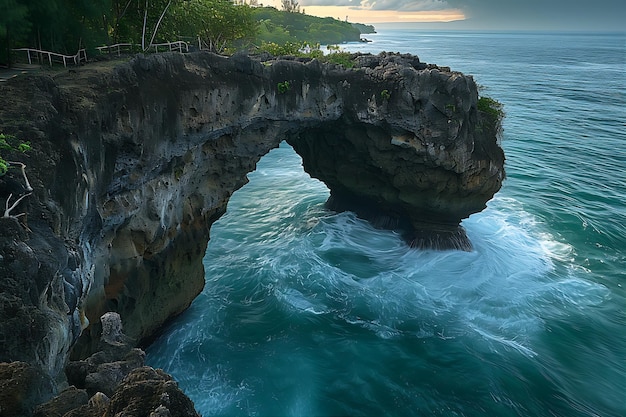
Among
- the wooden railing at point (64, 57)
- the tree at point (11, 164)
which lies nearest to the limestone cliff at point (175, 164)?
the tree at point (11, 164)

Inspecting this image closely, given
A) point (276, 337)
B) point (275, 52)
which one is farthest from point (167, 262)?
point (275, 52)

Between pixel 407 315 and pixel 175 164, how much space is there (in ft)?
40.0

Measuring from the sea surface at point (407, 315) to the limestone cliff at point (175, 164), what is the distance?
229cm

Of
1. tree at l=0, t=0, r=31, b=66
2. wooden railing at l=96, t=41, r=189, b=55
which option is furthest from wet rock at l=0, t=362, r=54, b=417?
wooden railing at l=96, t=41, r=189, b=55

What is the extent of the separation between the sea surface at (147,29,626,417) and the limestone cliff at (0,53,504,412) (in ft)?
7.50

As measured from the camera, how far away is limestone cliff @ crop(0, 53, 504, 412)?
24.6 ft

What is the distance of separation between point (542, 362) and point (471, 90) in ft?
41.6

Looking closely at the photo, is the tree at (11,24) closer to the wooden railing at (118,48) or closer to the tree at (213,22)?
the wooden railing at (118,48)

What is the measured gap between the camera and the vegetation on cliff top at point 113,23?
548 inches

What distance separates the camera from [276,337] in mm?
18844

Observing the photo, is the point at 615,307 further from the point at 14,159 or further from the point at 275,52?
the point at 14,159

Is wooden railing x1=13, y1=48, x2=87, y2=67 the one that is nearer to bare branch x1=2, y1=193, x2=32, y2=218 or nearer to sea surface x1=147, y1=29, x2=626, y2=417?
bare branch x1=2, y1=193, x2=32, y2=218

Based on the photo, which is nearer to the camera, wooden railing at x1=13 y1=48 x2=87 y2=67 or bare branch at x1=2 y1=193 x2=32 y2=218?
bare branch at x1=2 y1=193 x2=32 y2=218

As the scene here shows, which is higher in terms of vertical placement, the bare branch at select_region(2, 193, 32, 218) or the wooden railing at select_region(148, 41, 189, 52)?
the wooden railing at select_region(148, 41, 189, 52)
